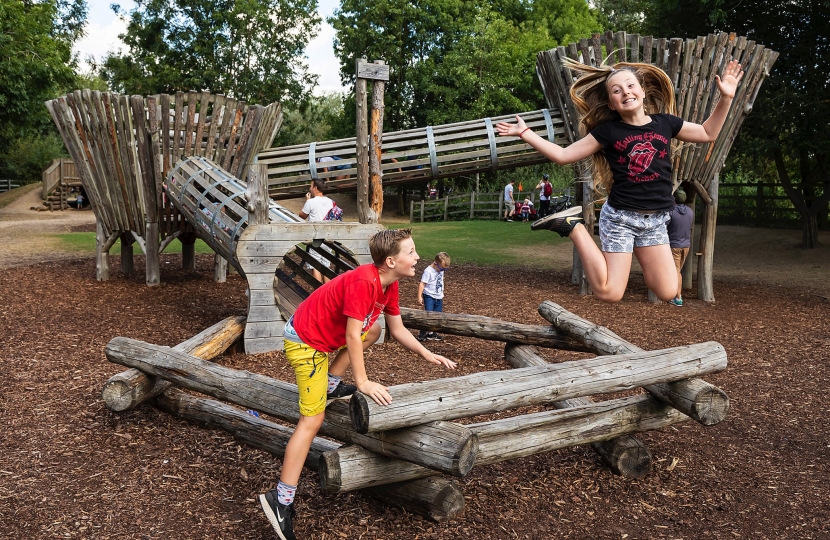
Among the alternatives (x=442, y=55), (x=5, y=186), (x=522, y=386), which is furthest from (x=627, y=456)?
(x=5, y=186)

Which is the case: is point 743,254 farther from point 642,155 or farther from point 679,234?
point 642,155

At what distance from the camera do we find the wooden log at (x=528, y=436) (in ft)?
13.0

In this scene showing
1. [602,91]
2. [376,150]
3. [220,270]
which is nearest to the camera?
[602,91]

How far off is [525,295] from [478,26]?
2629 centimetres

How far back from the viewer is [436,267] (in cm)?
843

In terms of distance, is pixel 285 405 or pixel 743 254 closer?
pixel 285 405

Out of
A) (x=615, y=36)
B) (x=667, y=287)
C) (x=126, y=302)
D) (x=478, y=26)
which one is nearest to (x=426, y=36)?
(x=478, y=26)

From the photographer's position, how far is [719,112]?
455cm

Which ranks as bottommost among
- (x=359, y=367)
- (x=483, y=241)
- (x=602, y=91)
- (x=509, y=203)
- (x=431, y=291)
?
(x=483, y=241)

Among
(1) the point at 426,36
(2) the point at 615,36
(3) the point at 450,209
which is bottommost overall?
(3) the point at 450,209

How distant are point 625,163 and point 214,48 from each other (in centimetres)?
3541

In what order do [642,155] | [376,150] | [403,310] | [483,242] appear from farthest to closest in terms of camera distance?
1. [483,242]
2. [376,150]
3. [403,310]
4. [642,155]

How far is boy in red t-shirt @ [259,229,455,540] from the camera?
381 cm

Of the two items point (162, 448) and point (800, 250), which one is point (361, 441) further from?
point (800, 250)
